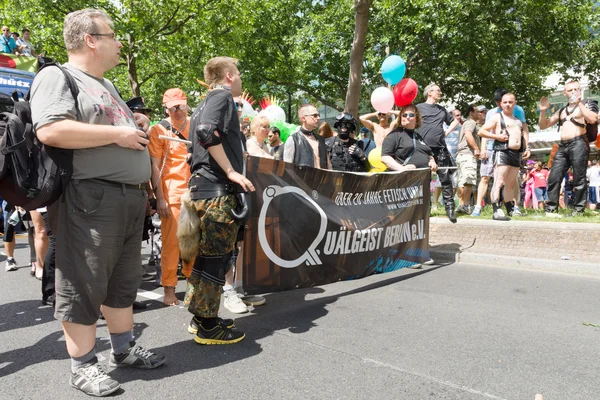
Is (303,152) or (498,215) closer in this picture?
(303,152)

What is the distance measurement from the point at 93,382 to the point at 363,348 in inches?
67.4

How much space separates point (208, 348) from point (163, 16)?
1586 cm

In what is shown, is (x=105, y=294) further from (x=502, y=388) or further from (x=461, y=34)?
(x=461, y=34)

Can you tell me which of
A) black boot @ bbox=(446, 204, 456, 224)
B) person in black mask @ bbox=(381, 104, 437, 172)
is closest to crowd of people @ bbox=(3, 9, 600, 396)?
person in black mask @ bbox=(381, 104, 437, 172)

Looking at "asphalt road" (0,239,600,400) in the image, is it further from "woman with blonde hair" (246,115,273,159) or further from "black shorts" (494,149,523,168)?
"black shorts" (494,149,523,168)

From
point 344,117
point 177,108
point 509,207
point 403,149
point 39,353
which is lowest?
point 39,353

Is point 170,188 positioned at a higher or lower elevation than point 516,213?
higher

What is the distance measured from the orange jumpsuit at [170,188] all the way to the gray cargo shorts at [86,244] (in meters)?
1.89

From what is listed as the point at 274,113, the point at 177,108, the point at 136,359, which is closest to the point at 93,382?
the point at 136,359

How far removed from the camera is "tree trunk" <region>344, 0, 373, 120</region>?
10344 mm

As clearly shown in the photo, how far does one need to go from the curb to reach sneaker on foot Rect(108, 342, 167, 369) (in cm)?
475

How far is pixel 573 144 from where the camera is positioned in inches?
309

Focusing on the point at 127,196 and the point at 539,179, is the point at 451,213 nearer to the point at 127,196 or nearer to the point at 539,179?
the point at 127,196

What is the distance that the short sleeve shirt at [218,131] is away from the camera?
330 cm
